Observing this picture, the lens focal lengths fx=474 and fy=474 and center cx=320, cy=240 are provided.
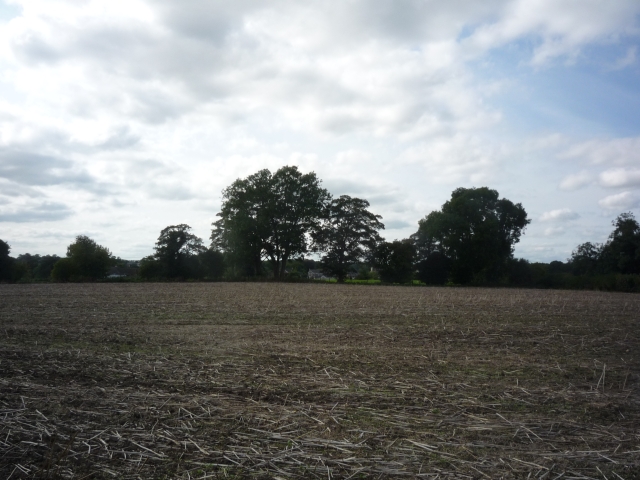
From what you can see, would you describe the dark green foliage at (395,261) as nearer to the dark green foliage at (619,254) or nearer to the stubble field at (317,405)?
the dark green foliage at (619,254)

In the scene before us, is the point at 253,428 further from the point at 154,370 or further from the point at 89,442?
the point at 154,370

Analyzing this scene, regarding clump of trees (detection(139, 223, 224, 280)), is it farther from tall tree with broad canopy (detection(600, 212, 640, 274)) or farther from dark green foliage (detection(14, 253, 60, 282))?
tall tree with broad canopy (detection(600, 212, 640, 274))

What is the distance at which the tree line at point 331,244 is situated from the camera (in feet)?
183

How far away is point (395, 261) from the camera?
59000mm

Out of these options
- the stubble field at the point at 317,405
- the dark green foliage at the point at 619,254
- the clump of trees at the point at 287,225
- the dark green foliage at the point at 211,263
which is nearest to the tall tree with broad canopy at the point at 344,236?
the clump of trees at the point at 287,225

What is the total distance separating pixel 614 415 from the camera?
5.43 m

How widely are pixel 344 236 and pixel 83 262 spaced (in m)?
30.4

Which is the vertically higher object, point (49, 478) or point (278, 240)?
point (278, 240)

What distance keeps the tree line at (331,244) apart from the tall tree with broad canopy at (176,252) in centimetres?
12

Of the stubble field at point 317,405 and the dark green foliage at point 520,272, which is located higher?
the dark green foliage at point 520,272

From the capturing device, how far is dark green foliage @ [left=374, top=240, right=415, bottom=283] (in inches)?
Result: 2311

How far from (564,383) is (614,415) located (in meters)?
1.49

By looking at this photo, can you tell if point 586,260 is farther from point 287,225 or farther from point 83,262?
point 83,262

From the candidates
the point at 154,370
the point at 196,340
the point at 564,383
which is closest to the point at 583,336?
the point at 564,383
